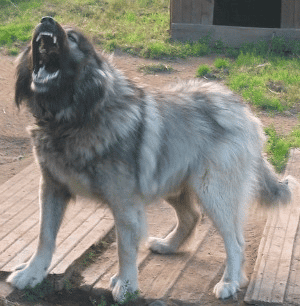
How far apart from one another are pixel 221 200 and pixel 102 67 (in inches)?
47.7

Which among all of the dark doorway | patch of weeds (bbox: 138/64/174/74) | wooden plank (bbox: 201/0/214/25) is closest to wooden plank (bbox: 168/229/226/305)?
patch of weeds (bbox: 138/64/174/74)

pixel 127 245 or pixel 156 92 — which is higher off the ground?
pixel 156 92

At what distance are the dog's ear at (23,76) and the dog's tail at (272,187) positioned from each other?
1.75m

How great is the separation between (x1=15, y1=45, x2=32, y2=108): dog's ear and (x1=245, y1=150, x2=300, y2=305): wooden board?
6.27 feet

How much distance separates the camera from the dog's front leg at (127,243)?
3395 mm

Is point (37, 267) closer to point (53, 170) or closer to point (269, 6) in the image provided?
point (53, 170)

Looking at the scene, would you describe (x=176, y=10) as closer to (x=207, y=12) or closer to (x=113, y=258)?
(x=207, y=12)

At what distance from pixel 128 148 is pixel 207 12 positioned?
7279mm

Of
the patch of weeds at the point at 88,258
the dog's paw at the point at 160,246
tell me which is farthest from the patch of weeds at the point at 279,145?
the patch of weeds at the point at 88,258

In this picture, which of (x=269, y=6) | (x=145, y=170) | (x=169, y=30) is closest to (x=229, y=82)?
(x=169, y=30)

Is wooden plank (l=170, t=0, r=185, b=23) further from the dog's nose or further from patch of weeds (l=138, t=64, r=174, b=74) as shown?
the dog's nose

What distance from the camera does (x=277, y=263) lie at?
3.75m

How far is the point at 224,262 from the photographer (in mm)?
4000

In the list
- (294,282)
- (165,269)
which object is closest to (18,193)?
(165,269)
